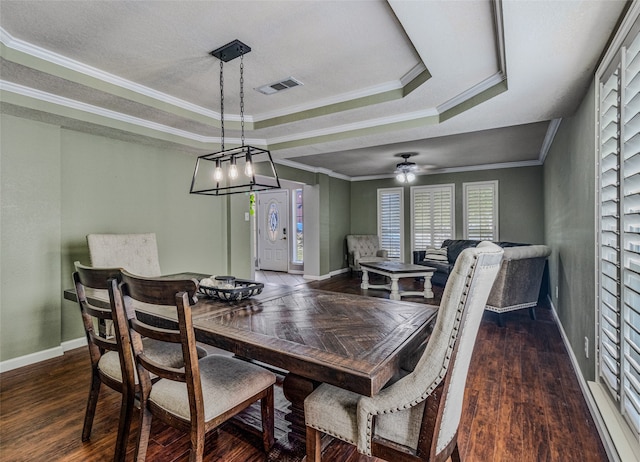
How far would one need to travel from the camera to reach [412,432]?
1.18 metres

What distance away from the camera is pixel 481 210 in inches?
269

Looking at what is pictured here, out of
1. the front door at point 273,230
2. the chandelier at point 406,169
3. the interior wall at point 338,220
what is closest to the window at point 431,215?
the chandelier at point 406,169

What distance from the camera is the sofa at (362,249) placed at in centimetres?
752

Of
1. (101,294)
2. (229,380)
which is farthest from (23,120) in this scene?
(229,380)

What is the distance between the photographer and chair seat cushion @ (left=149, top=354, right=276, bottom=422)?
1399 millimetres

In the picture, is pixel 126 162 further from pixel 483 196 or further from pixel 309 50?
pixel 483 196

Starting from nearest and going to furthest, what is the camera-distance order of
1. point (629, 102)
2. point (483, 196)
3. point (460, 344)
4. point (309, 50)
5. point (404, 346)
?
1. point (460, 344)
2. point (404, 346)
3. point (629, 102)
4. point (309, 50)
5. point (483, 196)

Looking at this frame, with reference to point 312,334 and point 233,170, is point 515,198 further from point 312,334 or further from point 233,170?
point 312,334

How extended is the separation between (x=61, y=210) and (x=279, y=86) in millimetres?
2475

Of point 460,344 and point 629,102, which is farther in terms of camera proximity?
point 629,102

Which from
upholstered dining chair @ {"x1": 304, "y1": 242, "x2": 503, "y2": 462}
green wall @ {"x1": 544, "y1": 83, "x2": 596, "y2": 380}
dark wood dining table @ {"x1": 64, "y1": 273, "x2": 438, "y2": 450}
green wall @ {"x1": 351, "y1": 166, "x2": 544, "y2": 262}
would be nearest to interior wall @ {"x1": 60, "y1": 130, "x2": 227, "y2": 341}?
dark wood dining table @ {"x1": 64, "y1": 273, "x2": 438, "y2": 450}

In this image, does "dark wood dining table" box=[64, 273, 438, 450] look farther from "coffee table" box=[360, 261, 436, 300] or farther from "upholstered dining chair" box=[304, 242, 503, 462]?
"coffee table" box=[360, 261, 436, 300]

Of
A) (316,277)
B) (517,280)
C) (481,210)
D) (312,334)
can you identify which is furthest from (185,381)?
(481,210)

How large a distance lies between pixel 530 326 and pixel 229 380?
381 cm
